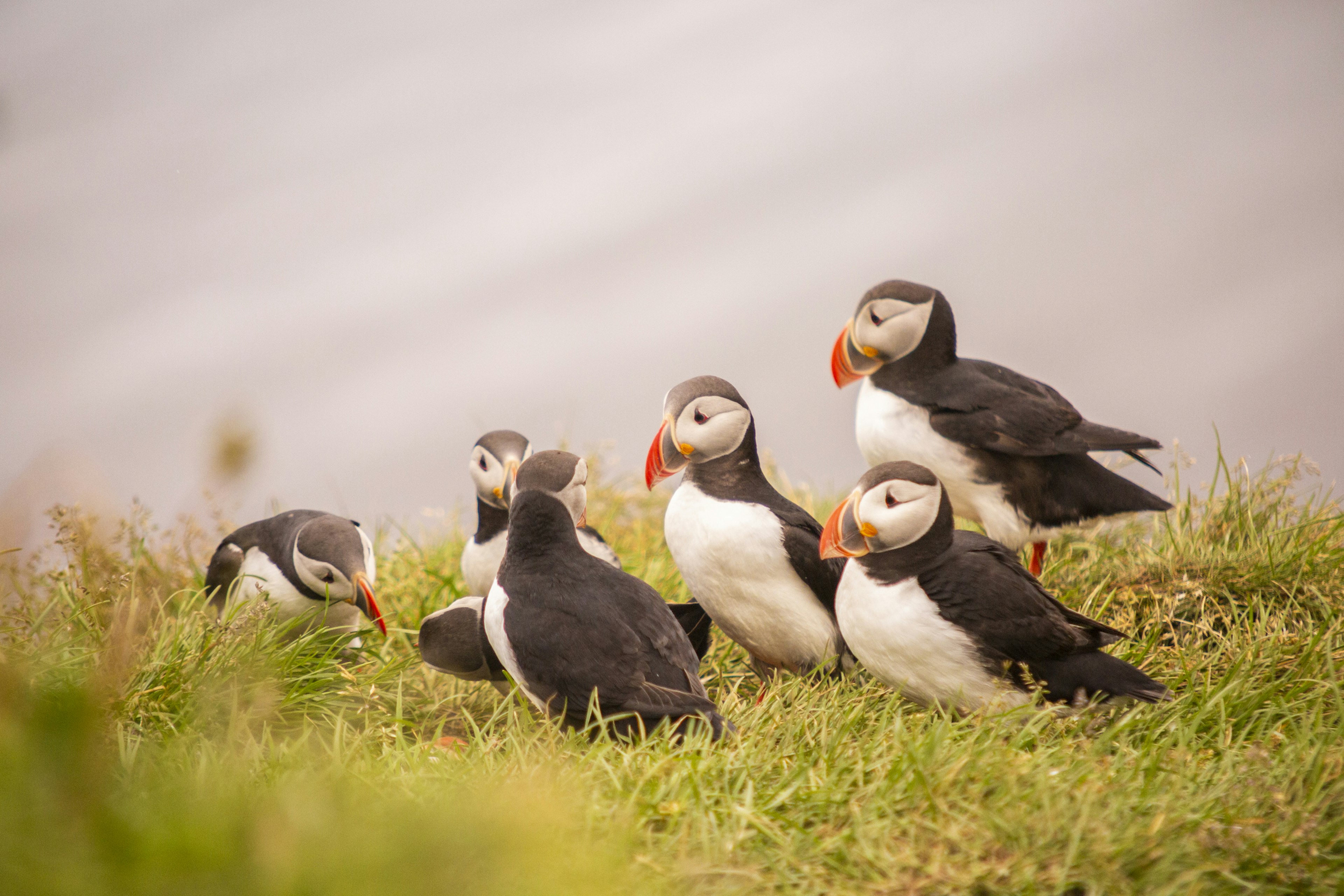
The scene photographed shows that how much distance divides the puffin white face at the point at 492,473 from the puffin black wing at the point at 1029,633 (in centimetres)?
212

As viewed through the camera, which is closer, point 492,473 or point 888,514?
point 888,514

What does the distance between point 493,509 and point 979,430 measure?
238 centimetres

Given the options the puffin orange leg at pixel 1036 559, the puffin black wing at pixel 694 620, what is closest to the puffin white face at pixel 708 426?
the puffin black wing at pixel 694 620

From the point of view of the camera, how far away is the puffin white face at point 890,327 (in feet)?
13.9

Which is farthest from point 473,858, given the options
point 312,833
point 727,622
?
point 727,622

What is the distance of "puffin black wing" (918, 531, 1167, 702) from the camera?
3.20 metres

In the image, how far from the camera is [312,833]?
5.72 ft

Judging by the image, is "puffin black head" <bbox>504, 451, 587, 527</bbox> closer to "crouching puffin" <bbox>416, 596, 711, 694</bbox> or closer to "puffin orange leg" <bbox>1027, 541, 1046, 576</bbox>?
"crouching puffin" <bbox>416, 596, 711, 694</bbox>

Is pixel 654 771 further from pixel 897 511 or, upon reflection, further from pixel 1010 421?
pixel 1010 421

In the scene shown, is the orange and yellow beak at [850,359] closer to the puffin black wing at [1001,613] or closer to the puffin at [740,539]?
the puffin at [740,539]

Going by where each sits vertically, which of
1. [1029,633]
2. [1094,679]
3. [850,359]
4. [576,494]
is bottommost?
[1094,679]

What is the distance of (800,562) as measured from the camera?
12.0ft

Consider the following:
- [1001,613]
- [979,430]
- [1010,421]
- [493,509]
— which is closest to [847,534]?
[1001,613]

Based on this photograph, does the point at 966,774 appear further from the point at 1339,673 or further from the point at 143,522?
the point at 143,522
